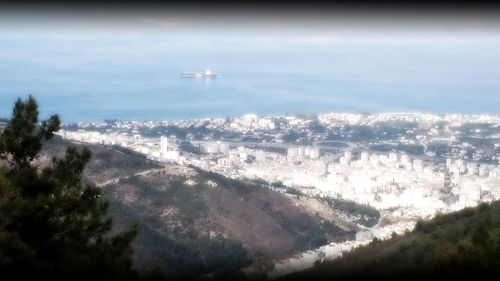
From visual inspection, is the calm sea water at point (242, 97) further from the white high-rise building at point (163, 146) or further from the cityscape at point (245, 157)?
the white high-rise building at point (163, 146)

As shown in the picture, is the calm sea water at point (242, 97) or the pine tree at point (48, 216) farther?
the calm sea water at point (242, 97)

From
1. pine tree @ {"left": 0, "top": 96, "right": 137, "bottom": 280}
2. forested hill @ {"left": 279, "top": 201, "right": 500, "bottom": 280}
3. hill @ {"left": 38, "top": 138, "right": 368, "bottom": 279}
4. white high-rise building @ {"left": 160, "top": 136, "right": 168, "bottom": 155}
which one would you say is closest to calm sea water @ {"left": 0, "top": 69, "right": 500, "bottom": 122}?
white high-rise building @ {"left": 160, "top": 136, "right": 168, "bottom": 155}

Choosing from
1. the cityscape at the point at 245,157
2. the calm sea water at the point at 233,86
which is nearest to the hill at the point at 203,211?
the cityscape at the point at 245,157

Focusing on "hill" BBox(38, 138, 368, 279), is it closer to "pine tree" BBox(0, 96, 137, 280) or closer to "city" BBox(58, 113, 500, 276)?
"city" BBox(58, 113, 500, 276)

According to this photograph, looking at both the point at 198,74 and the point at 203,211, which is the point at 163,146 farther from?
the point at 198,74

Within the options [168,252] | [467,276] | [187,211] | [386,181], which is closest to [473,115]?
[386,181]

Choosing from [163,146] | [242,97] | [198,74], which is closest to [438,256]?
[163,146]

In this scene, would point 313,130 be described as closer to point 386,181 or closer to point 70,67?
point 386,181
